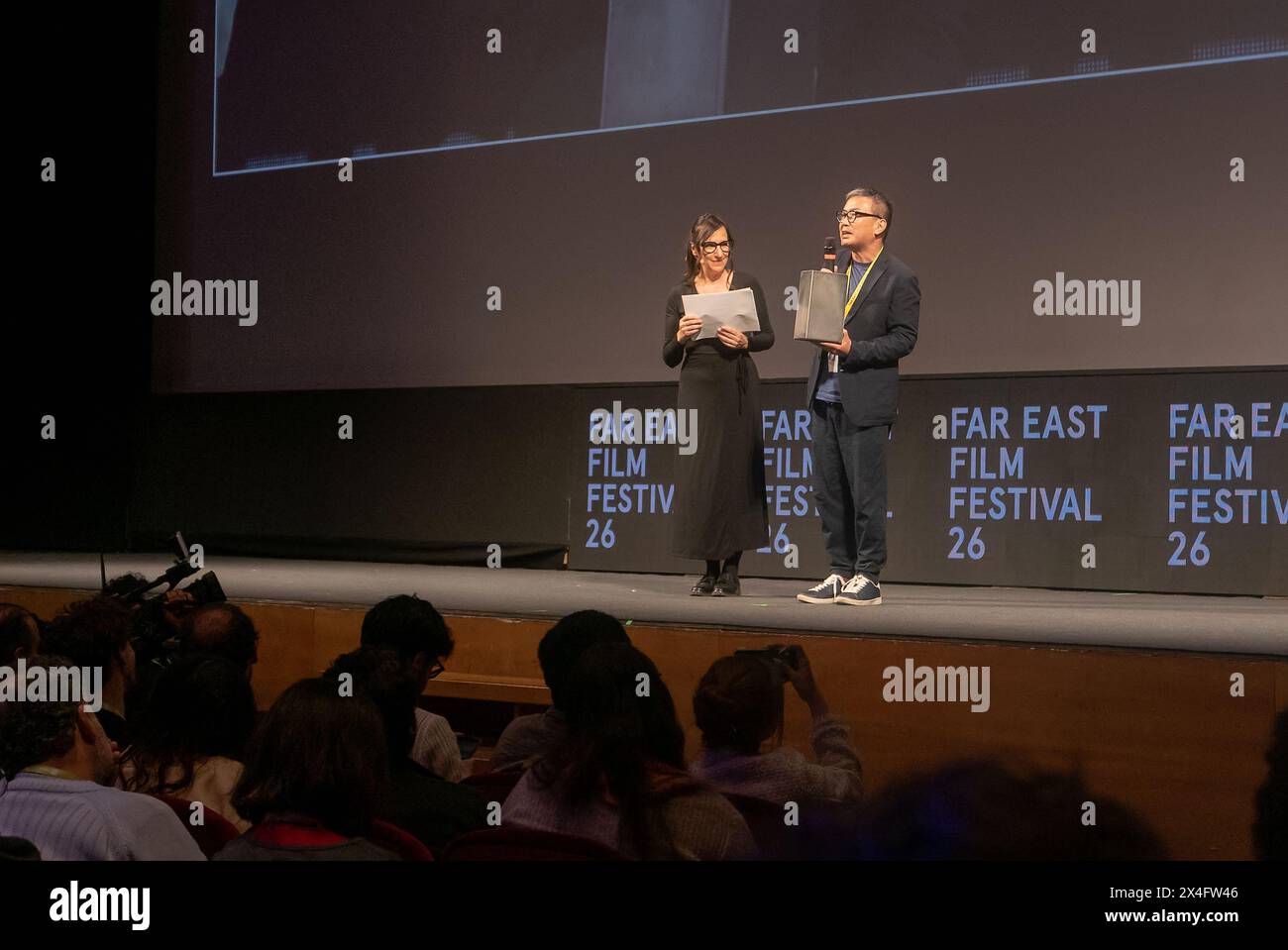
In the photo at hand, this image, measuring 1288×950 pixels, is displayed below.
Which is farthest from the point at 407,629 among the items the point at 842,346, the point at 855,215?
the point at 855,215

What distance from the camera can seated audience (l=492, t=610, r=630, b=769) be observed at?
1944mm

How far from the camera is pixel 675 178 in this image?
4715mm

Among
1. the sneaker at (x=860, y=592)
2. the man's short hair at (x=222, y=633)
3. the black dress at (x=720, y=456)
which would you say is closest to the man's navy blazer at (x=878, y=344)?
the black dress at (x=720, y=456)

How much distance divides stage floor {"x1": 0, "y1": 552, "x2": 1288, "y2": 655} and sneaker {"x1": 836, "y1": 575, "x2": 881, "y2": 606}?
7 cm

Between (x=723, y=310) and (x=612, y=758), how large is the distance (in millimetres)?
1940

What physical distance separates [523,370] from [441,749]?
3.11 m

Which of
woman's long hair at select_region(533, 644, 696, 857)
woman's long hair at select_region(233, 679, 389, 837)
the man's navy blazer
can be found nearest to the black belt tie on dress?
the man's navy blazer

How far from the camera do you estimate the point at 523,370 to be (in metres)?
5.04

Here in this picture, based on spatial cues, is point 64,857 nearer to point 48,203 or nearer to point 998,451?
point 998,451
